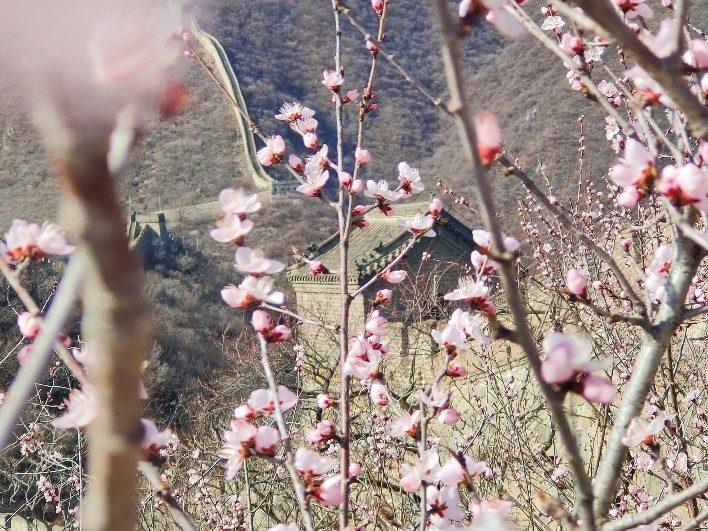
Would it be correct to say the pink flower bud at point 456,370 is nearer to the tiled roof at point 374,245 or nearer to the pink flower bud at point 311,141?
the pink flower bud at point 311,141

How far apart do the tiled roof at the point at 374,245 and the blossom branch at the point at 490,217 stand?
1267 centimetres

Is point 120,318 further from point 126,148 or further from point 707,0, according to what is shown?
point 707,0

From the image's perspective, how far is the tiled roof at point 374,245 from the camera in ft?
46.0

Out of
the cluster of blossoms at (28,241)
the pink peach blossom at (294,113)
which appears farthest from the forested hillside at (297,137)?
the cluster of blossoms at (28,241)

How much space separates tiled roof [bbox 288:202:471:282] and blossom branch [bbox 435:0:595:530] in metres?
12.7

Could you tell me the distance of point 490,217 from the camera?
0.67 m

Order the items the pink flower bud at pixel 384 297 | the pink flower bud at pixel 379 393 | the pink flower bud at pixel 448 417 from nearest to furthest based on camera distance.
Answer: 1. the pink flower bud at pixel 448 417
2. the pink flower bud at pixel 379 393
3. the pink flower bud at pixel 384 297

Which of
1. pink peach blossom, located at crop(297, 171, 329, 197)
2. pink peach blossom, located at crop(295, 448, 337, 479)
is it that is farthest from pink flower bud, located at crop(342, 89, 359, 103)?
pink peach blossom, located at crop(295, 448, 337, 479)

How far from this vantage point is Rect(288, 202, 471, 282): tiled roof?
14016mm

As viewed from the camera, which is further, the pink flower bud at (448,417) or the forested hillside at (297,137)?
the forested hillside at (297,137)

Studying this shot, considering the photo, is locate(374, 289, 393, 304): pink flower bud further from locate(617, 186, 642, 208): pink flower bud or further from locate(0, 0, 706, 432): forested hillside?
locate(0, 0, 706, 432): forested hillside

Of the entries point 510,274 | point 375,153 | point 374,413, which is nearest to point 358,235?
point 375,153

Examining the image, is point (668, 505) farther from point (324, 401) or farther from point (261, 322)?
point (324, 401)

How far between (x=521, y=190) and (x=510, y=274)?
34.8ft
